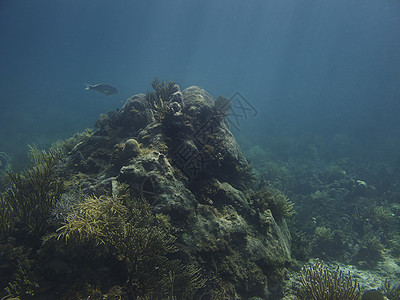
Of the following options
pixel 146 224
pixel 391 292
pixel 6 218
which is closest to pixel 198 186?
pixel 146 224

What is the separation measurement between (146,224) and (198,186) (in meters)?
1.85

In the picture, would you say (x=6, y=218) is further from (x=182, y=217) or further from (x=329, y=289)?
(x=329, y=289)

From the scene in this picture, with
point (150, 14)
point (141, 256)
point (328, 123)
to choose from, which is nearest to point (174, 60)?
point (150, 14)

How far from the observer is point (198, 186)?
502 cm

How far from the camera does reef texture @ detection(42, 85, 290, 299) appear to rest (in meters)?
3.75

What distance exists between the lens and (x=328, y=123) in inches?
1673

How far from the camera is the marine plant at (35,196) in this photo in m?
3.33

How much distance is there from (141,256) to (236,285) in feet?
6.77

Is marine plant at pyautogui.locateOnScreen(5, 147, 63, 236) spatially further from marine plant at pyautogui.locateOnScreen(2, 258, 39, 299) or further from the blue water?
the blue water

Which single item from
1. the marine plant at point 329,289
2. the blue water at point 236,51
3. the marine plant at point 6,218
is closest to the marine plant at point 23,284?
the marine plant at point 6,218

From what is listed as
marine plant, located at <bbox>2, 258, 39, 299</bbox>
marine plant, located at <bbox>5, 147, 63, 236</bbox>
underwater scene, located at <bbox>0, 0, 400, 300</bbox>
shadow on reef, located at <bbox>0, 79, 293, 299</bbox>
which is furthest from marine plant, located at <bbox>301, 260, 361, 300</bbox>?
marine plant, located at <bbox>5, 147, 63, 236</bbox>

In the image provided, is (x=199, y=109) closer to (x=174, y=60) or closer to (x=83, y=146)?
(x=83, y=146)

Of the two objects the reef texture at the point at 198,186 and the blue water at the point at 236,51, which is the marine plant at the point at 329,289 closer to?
the reef texture at the point at 198,186

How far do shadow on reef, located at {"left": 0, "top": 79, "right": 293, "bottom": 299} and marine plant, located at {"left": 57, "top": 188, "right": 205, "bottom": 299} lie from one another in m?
0.02
